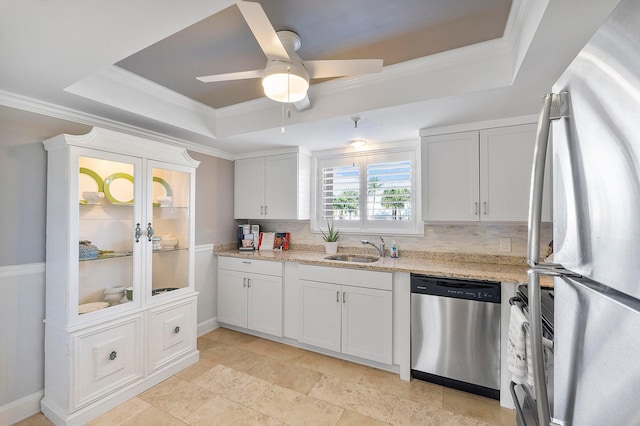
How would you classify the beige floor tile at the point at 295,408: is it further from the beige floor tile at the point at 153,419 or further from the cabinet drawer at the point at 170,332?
the cabinet drawer at the point at 170,332

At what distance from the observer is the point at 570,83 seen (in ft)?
1.98

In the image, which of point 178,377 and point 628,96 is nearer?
point 628,96

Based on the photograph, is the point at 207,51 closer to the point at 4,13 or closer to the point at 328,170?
the point at 4,13

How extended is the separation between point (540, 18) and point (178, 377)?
3377 millimetres

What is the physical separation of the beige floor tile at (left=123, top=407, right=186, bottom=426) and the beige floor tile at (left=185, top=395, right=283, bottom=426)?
0.10 meters

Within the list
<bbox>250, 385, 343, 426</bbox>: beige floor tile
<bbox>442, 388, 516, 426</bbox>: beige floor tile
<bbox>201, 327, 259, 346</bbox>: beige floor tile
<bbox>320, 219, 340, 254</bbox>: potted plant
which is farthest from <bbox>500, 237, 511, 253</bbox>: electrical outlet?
<bbox>201, 327, 259, 346</bbox>: beige floor tile

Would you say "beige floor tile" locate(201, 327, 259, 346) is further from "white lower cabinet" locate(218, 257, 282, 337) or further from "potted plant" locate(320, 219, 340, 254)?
"potted plant" locate(320, 219, 340, 254)

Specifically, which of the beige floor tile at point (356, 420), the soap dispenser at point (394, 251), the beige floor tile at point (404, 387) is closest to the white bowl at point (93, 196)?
the beige floor tile at point (356, 420)

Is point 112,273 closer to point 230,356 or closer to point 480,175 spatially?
point 230,356

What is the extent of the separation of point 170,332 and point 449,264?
103 inches

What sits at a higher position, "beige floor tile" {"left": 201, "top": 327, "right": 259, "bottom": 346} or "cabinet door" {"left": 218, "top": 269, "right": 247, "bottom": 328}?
"cabinet door" {"left": 218, "top": 269, "right": 247, "bottom": 328}

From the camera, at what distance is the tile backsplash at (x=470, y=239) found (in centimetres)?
258

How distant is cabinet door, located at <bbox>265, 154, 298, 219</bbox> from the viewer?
3420 mm

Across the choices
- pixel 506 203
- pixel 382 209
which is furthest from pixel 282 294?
pixel 506 203
